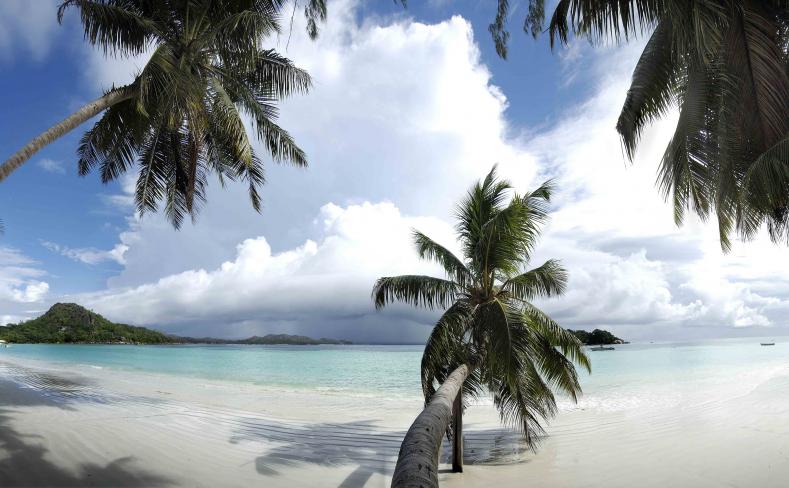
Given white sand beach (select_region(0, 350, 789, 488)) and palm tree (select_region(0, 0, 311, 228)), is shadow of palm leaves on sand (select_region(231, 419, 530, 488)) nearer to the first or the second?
white sand beach (select_region(0, 350, 789, 488))

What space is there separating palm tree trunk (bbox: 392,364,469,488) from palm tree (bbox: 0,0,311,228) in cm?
652

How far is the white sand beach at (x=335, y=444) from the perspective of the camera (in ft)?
24.4

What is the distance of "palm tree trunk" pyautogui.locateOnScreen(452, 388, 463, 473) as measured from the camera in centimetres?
809

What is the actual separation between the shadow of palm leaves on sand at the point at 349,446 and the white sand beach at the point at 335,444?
0.12ft

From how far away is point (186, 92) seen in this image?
7566 mm

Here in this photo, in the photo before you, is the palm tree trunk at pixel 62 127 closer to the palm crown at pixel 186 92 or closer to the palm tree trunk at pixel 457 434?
the palm crown at pixel 186 92

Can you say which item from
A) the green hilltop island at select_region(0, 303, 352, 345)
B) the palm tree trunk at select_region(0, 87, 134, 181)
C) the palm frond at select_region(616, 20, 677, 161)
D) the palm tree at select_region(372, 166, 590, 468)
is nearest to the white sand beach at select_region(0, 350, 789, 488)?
the palm tree at select_region(372, 166, 590, 468)

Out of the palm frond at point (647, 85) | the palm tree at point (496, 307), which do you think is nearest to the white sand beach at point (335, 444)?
the palm tree at point (496, 307)

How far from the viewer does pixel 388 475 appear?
313 inches

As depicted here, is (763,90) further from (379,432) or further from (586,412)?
(586,412)

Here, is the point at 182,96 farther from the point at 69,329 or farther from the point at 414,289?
the point at 69,329

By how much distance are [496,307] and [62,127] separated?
747cm

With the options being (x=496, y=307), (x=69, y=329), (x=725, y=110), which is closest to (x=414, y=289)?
(x=496, y=307)

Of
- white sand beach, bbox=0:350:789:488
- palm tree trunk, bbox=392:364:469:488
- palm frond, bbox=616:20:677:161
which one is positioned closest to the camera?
palm tree trunk, bbox=392:364:469:488
